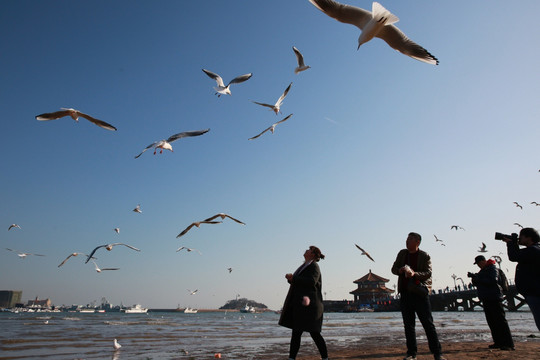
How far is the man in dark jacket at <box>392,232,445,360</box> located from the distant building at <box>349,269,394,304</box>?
2790 inches

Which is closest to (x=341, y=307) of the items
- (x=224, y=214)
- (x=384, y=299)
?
(x=384, y=299)

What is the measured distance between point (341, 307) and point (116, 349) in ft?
277

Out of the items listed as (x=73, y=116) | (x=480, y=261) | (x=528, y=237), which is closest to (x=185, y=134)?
(x=73, y=116)

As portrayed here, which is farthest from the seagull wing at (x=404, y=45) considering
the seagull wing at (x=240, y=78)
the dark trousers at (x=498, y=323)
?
the seagull wing at (x=240, y=78)

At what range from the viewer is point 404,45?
597 cm

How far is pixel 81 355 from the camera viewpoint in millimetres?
6574

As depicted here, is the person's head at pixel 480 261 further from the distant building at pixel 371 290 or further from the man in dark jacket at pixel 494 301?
the distant building at pixel 371 290

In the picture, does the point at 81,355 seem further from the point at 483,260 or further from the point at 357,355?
the point at 483,260

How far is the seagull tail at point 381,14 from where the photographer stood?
532 cm

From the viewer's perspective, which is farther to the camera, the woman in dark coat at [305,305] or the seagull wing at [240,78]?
the seagull wing at [240,78]

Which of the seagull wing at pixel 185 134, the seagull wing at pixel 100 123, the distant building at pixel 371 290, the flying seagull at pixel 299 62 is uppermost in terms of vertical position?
the flying seagull at pixel 299 62

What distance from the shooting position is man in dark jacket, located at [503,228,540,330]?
3389 millimetres

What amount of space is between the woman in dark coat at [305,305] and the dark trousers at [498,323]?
12.2 feet

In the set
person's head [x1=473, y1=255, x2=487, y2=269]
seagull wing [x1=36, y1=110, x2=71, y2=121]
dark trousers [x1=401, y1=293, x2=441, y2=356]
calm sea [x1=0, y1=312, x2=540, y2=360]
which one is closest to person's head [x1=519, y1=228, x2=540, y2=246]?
dark trousers [x1=401, y1=293, x2=441, y2=356]
